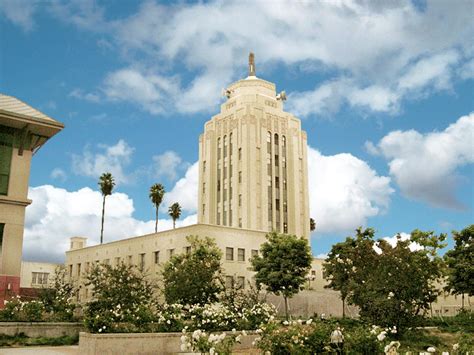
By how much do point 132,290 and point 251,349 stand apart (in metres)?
7.33

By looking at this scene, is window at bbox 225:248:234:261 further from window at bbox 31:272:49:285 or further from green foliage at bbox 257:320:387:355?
window at bbox 31:272:49:285

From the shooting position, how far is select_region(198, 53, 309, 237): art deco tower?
237 feet

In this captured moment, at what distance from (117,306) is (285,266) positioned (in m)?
23.0

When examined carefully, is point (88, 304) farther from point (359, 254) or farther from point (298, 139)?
point (298, 139)

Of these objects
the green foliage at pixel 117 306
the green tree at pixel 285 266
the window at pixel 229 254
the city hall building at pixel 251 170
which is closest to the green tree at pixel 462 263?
the green tree at pixel 285 266

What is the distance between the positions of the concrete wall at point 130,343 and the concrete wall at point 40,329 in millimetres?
6245

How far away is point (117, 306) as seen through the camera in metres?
22.1

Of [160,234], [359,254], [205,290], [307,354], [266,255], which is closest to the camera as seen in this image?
[307,354]

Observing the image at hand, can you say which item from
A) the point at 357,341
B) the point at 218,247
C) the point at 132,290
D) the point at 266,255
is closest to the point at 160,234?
the point at 218,247

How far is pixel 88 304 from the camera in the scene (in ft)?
80.0

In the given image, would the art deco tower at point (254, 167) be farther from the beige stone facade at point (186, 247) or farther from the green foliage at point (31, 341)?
the green foliage at point (31, 341)

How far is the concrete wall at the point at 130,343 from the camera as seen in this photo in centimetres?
1845

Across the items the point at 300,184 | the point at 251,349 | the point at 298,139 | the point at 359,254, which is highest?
the point at 298,139

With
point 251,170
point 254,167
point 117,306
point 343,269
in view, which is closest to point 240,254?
point 343,269
